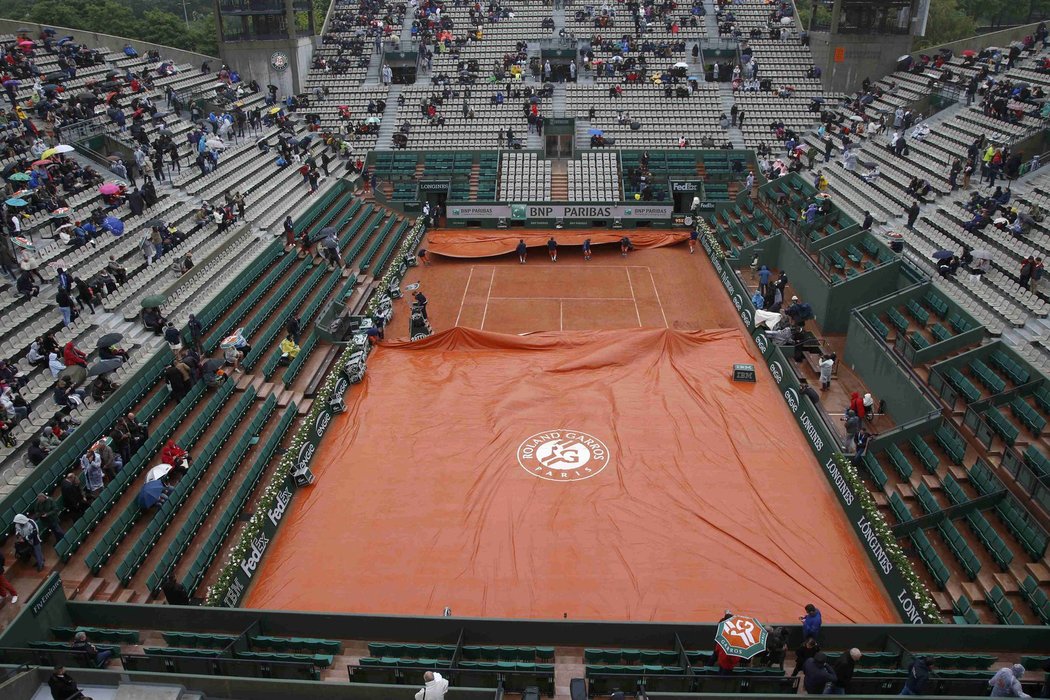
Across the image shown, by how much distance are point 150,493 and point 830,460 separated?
50.5 feet

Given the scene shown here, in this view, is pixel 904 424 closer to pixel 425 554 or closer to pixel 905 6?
pixel 425 554

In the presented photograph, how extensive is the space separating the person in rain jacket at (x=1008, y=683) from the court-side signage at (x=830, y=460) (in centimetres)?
257

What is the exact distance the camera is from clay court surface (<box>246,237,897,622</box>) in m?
14.8

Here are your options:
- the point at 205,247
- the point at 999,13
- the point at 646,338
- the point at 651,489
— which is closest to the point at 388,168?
the point at 205,247

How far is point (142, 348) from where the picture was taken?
20.4 meters

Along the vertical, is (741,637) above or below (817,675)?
above

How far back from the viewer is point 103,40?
39750mm

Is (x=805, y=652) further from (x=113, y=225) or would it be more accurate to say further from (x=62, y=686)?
(x=113, y=225)

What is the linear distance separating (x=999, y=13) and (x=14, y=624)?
9320cm

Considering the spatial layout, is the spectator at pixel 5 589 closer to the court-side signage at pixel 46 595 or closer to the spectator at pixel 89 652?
the court-side signage at pixel 46 595

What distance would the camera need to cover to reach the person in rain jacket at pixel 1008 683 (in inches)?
425

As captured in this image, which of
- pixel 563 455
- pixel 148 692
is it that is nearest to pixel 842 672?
pixel 563 455

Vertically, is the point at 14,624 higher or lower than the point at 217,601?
higher

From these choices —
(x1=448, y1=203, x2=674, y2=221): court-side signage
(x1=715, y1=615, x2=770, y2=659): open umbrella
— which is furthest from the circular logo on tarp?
(x1=448, y1=203, x2=674, y2=221): court-side signage
